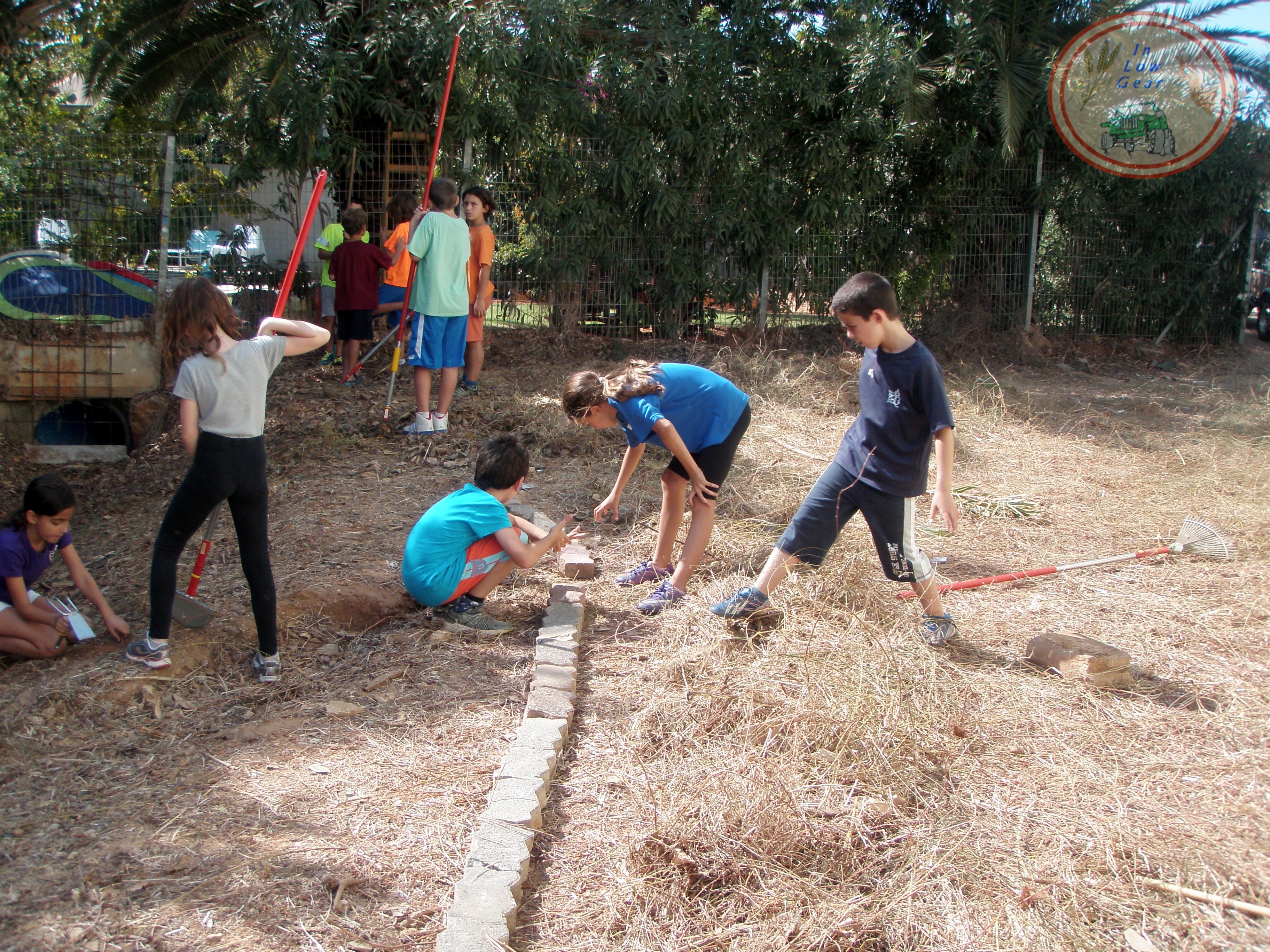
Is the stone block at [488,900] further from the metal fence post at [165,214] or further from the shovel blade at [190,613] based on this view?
the metal fence post at [165,214]

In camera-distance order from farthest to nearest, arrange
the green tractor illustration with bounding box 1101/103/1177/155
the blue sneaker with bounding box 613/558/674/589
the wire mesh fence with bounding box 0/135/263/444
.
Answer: the green tractor illustration with bounding box 1101/103/1177/155 < the wire mesh fence with bounding box 0/135/263/444 < the blue sneaker with bounding box 613/558/674/589

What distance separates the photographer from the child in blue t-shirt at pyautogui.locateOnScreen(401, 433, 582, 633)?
388 centimetres

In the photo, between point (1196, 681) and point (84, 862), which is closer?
point (84, 862)

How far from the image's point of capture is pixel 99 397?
7574mm

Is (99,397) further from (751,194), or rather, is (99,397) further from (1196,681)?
(1196,681)

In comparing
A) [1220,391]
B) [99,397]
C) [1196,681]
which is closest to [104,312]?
[99,397]

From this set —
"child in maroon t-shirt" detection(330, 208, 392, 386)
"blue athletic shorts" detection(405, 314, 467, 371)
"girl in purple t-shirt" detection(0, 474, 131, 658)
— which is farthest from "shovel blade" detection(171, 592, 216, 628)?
"child in maroon t-shirt" detection(330, 208, 392, 386)

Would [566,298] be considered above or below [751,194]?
below

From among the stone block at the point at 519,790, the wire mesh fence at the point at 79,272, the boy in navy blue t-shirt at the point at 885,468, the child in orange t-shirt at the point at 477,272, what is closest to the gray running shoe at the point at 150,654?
the stone block at the point at 519,790

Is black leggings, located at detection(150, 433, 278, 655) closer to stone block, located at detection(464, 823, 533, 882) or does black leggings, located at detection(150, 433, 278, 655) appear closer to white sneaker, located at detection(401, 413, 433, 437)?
stone block, located at detection(464, 823, 533, 882)

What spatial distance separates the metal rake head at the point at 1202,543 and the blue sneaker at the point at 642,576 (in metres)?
2.61

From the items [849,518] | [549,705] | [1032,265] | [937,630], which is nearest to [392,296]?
[849,518]

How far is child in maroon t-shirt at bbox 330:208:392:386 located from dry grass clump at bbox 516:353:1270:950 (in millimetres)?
3996

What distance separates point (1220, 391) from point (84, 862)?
1013 cm
